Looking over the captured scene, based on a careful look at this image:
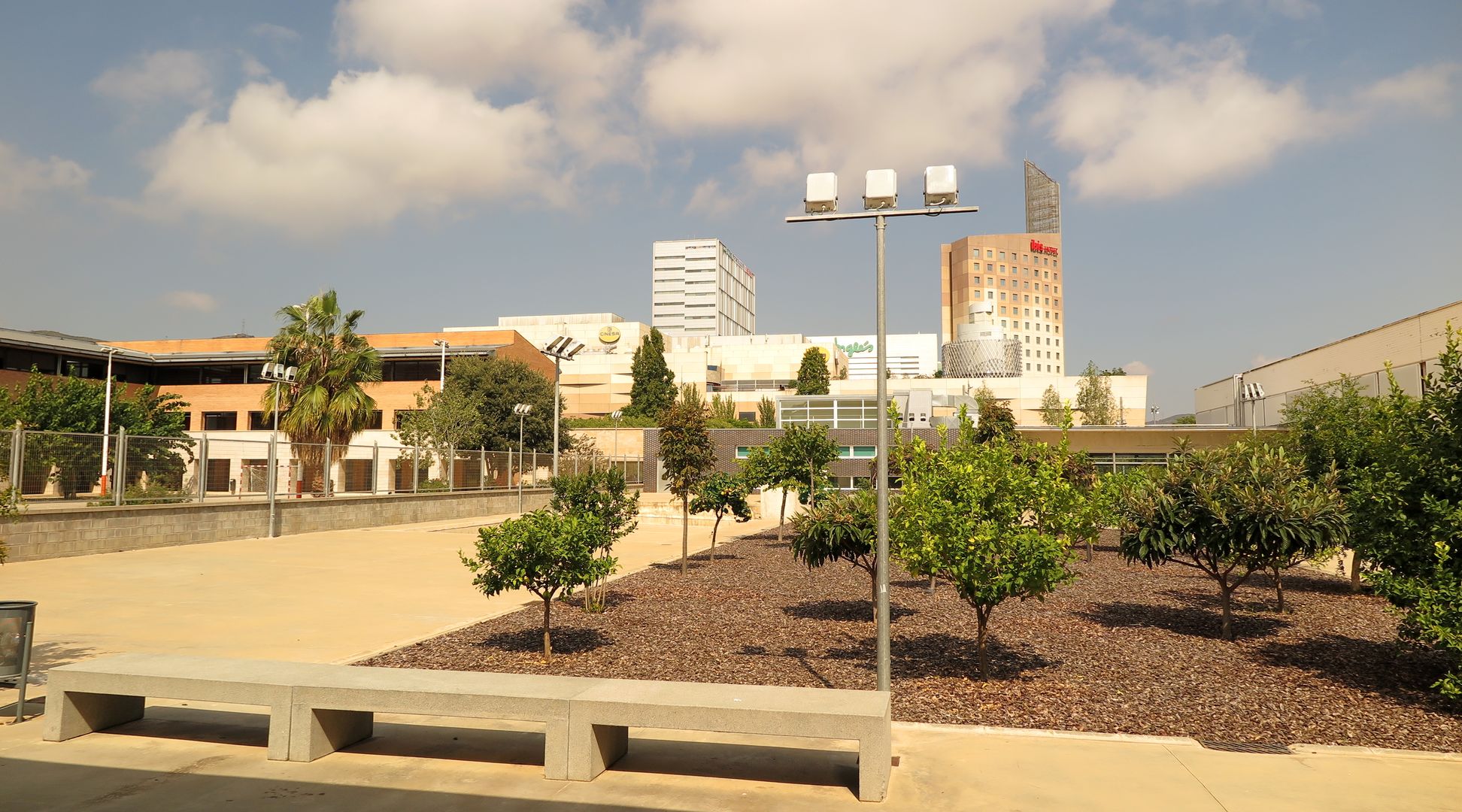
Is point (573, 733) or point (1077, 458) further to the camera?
point (1077, 458)

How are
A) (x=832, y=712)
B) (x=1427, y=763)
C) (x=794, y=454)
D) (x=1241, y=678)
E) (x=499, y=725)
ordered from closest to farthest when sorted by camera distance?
(x=832, y=712), (x=1427, y=763), (x=499, y=725), (x=1241, y=678), (x=794, y=454)

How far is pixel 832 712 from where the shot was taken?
20.4 feet

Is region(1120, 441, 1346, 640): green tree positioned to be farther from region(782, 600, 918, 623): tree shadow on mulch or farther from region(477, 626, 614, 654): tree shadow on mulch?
region(477, 626, 614, 654): tree shadow on mulch

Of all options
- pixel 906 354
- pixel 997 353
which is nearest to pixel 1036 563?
pixel 997 353

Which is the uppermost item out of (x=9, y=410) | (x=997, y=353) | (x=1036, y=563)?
(x=997, y=353)

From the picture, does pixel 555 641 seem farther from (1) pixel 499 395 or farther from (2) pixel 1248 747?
(1) pixel 499 395

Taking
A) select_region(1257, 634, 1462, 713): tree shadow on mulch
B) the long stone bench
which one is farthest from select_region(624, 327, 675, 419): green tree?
the long stone bench

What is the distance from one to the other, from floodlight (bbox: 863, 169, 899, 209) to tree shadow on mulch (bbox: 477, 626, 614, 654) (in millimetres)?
7001

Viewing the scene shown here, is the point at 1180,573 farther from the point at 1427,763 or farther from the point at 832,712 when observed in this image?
the point at 832,712

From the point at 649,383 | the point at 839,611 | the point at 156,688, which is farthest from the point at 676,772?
the point at 649,383

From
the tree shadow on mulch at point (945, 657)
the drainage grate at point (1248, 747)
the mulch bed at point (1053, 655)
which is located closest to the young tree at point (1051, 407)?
the mulch bed at point (1053, 655)

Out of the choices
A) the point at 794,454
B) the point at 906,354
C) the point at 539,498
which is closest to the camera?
the point at 794,454

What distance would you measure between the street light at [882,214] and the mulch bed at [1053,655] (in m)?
1.39

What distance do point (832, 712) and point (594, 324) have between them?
135 meters
